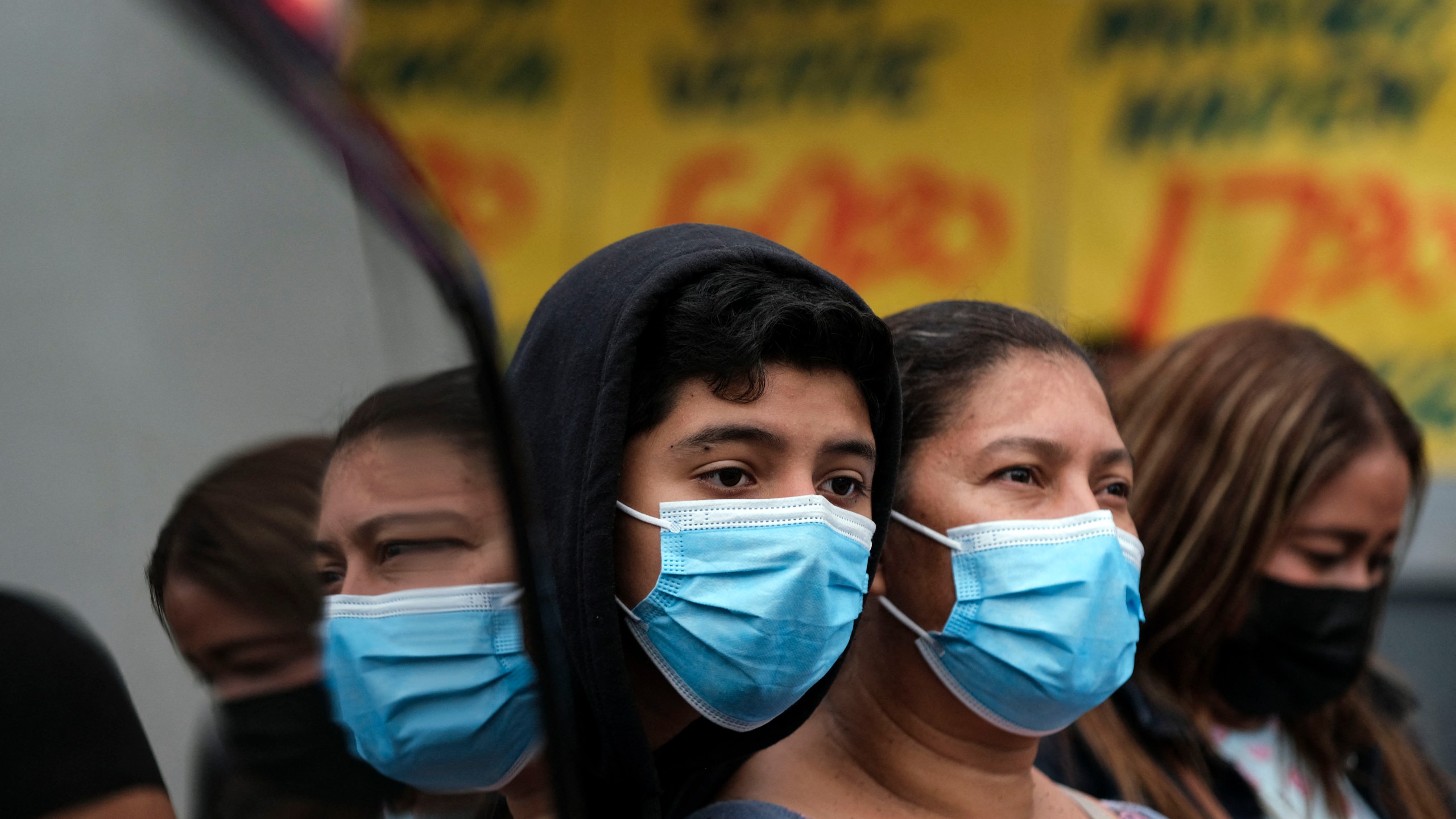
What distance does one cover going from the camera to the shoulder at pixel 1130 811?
84.1 inches

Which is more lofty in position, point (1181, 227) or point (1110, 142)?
point (1110, 142)

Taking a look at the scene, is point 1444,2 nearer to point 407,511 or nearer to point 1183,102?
point 1183,102

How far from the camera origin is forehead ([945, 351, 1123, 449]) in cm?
186

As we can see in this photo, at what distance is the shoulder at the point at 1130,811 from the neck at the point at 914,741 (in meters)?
0.32

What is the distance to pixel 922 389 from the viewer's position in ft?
6.36

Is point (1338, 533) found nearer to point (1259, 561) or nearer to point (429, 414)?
point (1259, 561)

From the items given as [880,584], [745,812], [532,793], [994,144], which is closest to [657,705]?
[745,812]

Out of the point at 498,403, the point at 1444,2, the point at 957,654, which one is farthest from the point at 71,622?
the point at 1444,2

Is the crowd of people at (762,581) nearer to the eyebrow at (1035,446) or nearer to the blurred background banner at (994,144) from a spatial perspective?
the eyebrow at (1035,446)

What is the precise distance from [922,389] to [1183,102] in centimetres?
282

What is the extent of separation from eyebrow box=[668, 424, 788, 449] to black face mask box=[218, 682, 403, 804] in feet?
2.38

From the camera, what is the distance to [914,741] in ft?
6.04

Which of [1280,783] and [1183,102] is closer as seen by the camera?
[1280,783]

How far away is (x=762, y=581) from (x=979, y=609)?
0.42 metres
